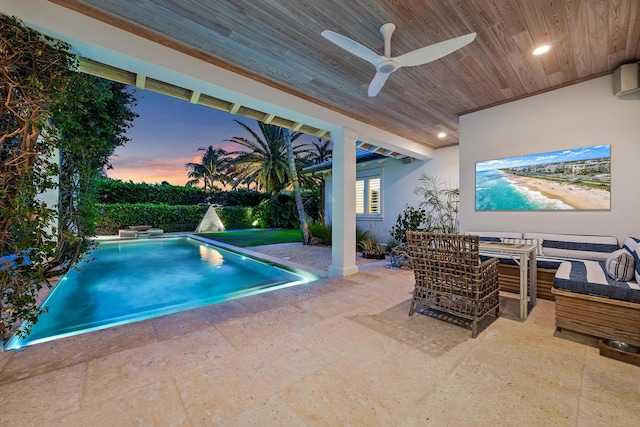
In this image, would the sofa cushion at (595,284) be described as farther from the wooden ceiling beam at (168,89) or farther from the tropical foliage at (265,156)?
the tropical foliage at (265,156)

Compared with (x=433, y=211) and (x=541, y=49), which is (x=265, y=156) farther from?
(x=541, y=49)

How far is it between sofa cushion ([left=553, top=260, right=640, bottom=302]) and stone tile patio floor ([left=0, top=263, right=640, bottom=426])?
0.47m

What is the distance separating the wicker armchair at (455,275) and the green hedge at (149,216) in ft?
42.8

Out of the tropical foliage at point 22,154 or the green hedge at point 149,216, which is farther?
the green hedge at point 149,216

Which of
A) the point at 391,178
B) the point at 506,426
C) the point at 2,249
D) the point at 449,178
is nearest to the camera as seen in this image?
the point at 506,426

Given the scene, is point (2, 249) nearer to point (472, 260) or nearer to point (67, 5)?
point (67, 5)

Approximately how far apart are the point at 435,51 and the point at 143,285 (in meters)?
6.09

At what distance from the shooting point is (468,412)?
1.49 m

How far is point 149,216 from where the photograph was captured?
12.8m

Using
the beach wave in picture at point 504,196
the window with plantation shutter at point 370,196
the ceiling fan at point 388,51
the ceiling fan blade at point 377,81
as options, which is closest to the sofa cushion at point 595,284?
the beach wave in picture at point 504,196

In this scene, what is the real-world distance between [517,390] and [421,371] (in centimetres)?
60

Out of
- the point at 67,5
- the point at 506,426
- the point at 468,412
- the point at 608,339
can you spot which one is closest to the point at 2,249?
the point at 67,5

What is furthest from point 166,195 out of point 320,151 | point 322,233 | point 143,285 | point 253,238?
point 320,151

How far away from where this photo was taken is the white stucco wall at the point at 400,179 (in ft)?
23.6
